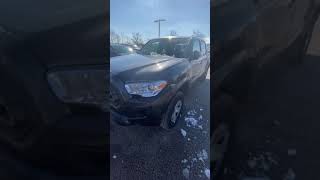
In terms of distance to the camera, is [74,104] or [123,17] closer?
[123,17]

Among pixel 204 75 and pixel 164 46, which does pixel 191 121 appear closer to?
pixel 204 75

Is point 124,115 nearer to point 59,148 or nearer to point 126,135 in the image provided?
point 126,135

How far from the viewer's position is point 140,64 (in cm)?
169

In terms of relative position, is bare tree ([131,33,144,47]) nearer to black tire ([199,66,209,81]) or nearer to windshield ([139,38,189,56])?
windshield ([139,38,189,56])

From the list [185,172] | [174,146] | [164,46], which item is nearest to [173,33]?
[164,46]

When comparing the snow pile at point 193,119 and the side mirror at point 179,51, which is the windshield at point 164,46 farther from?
the snow pile at point 193,119

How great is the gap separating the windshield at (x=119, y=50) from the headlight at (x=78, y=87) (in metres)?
0.15

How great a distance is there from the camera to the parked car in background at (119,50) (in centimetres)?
171

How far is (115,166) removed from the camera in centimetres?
178

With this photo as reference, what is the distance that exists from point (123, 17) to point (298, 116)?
3.60 ft

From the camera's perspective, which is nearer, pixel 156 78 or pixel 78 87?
pixel 156 78

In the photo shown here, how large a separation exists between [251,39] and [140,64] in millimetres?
609

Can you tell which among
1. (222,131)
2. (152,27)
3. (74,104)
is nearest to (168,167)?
(222,131)

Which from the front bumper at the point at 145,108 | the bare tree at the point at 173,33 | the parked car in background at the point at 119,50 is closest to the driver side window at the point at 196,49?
the bare tree at the point at 173,33
